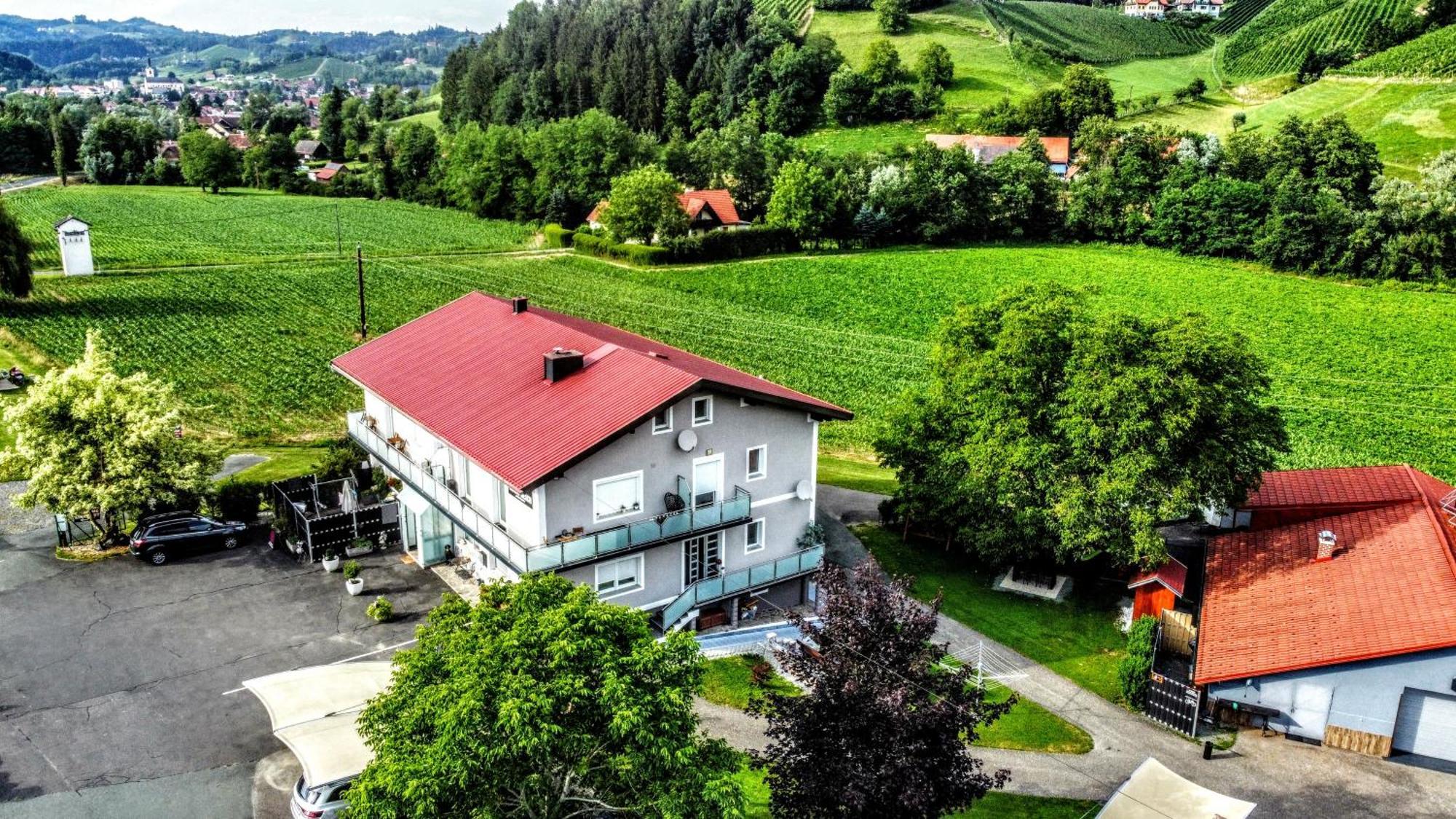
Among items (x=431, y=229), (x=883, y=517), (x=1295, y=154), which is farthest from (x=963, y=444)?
(x=431, y=229)

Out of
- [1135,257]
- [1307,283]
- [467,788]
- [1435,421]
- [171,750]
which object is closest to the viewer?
[467,788]

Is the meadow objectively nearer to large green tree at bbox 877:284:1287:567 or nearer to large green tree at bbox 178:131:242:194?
large green tree at bbox 877:284:1287:567

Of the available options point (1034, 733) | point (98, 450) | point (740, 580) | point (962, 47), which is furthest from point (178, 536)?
point (962, 47)

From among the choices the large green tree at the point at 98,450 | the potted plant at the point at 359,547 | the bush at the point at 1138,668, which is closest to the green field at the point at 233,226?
the large green tree at the point at 98,450

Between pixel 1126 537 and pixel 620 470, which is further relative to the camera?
pixel 1126 537

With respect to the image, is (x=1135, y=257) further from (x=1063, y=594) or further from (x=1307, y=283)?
(x=1063, y=594)

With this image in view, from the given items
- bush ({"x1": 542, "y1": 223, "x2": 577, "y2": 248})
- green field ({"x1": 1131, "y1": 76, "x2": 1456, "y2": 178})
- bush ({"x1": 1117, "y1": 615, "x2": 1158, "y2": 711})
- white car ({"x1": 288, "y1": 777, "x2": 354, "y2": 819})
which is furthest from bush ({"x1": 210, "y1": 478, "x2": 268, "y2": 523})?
green field ({"x1": 1131, "y1": 76, "x2": 1456, "y2": 178})

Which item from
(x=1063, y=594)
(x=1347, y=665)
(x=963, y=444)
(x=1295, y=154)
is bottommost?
(x=1063, y=594)

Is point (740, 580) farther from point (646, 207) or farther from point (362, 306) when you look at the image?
point (646, 207)
